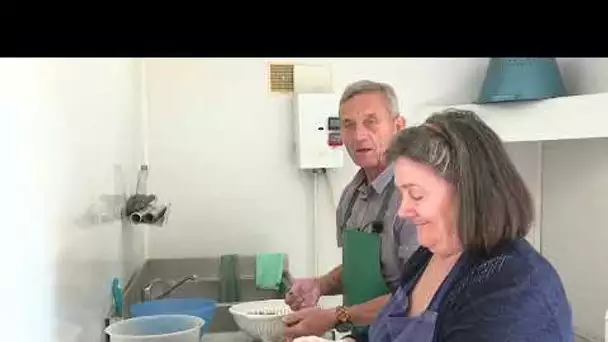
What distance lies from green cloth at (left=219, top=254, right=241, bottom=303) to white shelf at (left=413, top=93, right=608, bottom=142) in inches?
45.5

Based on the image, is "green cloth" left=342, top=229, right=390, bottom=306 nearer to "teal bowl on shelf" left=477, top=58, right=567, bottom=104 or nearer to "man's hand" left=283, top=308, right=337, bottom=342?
"man's hand" left=283, top=308, right=337, bottom=342

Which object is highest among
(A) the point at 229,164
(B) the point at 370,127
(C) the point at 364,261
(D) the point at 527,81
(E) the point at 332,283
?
(D) the point at 527,81

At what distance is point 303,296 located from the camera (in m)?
1.80

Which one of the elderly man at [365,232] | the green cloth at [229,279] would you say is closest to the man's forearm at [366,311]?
the elderly man at [365,232]

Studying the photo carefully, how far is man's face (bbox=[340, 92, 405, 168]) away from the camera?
65.5 inches

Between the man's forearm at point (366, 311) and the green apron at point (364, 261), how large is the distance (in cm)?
10

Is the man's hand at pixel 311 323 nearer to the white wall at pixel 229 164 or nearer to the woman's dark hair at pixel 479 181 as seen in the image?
the woman's dark hair at pixel 479 181

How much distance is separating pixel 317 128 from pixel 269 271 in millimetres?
623

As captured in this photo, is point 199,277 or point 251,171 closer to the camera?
point 199,277

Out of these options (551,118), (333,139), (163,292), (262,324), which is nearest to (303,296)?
(262,324)

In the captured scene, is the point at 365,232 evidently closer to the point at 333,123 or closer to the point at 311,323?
the point at 311,323
